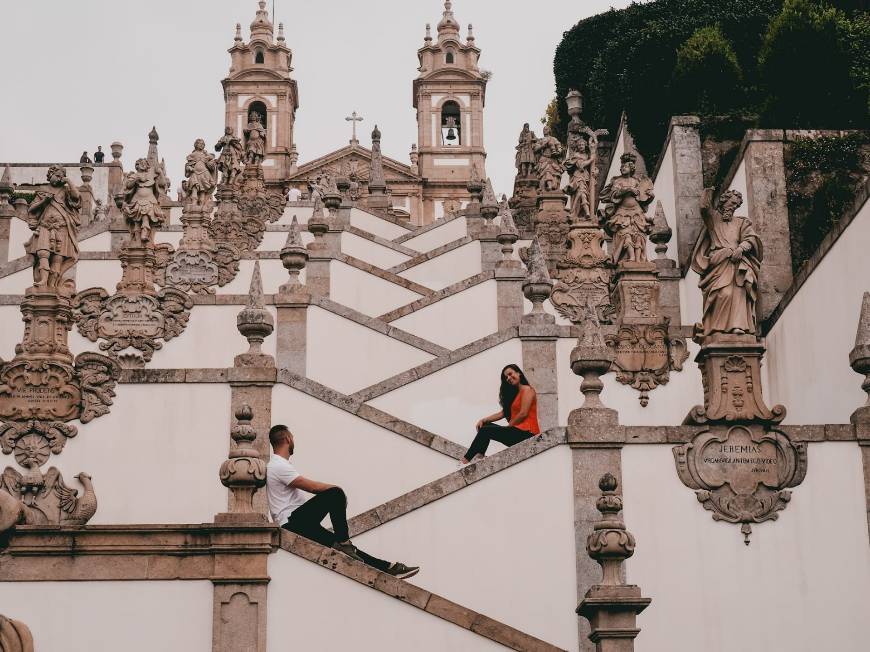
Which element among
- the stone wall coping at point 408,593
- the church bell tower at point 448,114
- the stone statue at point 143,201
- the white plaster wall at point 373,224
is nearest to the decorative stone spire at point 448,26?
the church bell tower at point 448,114

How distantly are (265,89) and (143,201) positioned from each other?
4723 cm

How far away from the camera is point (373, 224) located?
35.4m

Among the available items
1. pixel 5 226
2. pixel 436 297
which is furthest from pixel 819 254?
pixel 5 226

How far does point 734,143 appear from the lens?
84.7 ft

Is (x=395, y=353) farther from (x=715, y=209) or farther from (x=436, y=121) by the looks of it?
(x=436, y=121)

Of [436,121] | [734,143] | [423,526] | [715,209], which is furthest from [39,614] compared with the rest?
[436,121]

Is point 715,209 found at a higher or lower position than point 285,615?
higher

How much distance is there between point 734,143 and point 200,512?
13742 mm

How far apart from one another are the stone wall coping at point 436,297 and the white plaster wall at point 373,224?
1258cm

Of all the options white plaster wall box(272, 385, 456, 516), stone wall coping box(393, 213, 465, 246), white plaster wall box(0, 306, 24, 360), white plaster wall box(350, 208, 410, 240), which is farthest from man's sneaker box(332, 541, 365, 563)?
white plaster wall box(350, 208, 410, 240)

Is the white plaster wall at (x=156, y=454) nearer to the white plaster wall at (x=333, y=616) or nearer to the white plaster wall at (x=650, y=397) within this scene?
the white plaster wall at (x=333, y=616)

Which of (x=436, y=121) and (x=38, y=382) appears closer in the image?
(x=38, y=382)

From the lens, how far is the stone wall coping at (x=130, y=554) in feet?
39.2

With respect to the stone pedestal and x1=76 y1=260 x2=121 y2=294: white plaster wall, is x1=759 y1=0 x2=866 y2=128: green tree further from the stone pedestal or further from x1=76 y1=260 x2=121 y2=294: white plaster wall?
x1=76 y1=260 x2=121 y2=294: white plaster wall
